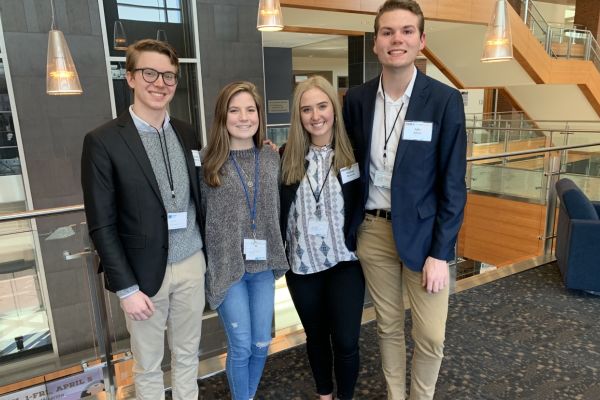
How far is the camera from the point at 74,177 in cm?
538

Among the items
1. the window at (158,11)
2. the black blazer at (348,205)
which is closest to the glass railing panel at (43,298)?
the black blazer at (348,205)

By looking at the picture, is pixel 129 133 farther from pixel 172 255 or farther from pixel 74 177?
pixel 74 177

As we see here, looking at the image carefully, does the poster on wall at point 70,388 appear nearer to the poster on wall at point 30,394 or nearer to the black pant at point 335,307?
the poster on wall at point 30,394

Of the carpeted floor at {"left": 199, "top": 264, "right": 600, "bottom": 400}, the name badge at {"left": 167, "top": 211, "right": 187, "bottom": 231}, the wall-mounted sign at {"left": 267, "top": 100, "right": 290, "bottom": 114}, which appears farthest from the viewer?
the wall-mounted sign at {"left": 267, "top": 100, "right": 290, "bottom": 114}

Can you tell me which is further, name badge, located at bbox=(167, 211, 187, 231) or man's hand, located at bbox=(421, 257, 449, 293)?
man's hand, located at bbox=(421, 257, 449, 293)

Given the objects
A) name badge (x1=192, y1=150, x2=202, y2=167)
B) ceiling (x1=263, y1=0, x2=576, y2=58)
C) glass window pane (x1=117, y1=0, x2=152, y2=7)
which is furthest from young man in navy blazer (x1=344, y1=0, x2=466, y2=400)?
ceiling (x1=263, y1=0, x2=576, y2=58)

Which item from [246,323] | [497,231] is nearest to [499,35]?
[246,323]

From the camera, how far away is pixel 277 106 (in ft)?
33.8

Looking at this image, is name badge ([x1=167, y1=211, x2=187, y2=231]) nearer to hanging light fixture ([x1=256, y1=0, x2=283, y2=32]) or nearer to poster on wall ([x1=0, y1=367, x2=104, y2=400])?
poster on wall ([x1=0, y1=367, x2=104, y2=400])

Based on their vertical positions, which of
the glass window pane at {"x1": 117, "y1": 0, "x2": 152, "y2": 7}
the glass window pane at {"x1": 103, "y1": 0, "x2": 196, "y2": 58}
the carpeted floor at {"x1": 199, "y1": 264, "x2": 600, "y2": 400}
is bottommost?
the carpeted floor at {"x1": 199, "y1": 264, "x2": 600, "y2": 400}

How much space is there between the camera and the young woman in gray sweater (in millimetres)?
1702

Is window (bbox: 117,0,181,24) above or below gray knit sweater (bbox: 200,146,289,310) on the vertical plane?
above

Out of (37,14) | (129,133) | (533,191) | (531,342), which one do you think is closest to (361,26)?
(533,191)

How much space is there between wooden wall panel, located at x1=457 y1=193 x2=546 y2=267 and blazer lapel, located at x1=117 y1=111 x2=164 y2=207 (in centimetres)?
644
